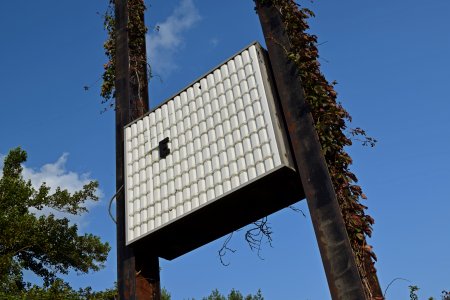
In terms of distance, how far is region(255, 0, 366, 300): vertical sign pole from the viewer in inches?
213

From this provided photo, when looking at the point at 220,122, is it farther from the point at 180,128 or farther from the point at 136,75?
the point at 136,75

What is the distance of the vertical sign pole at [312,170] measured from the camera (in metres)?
5.41

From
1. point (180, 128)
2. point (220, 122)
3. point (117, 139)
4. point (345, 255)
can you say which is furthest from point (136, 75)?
point (345, 255)

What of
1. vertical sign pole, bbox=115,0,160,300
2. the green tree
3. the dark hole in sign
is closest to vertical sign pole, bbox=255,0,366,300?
the dark hole in sign

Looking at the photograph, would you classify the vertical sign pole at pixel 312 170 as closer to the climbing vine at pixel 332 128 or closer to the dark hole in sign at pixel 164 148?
the climbing vine at pixel 332 128

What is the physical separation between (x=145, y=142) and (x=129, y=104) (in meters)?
1.11

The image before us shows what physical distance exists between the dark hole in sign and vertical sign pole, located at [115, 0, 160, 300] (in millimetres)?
929

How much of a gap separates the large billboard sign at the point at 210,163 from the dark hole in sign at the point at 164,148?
2cm

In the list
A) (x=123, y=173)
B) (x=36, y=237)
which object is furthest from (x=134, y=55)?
(x=36, y=237)

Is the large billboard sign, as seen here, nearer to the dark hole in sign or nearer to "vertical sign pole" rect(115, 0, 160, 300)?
the dark hole in sign

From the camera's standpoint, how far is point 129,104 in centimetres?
930

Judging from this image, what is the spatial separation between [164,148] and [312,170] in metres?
2.69

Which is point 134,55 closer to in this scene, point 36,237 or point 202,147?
point 202,147

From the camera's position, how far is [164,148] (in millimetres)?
8102
